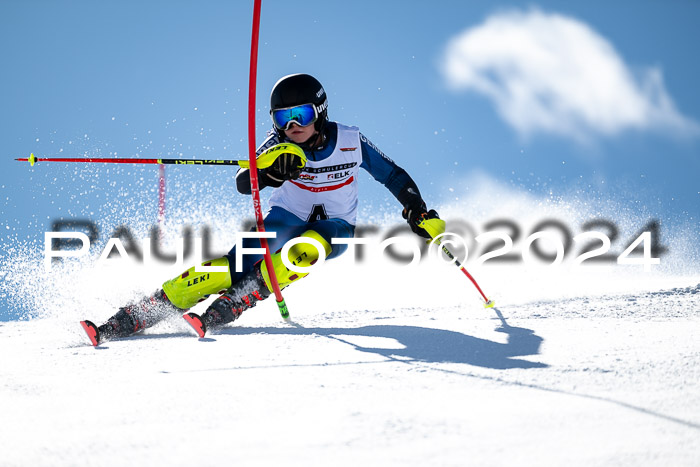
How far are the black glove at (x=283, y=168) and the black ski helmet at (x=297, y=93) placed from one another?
17.4 inches

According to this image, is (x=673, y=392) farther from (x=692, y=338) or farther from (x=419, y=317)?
(x=419, y=317)

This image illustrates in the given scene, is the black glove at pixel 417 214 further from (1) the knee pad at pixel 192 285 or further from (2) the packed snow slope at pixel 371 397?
(1) the knee pad at pixel 192 285

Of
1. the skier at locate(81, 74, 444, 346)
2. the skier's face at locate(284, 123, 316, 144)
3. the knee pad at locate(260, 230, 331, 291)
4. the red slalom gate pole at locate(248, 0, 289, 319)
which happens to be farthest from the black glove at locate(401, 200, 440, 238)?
the red slalom gate pole at locate(248, 0, 289, 319)

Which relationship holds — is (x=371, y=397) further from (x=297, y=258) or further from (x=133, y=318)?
(x=133, y=318)

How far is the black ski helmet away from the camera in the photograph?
4.14 meters

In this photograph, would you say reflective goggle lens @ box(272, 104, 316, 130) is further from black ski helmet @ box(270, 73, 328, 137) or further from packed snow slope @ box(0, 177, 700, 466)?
packed snow slope @ box(0, 177, 700, 466)

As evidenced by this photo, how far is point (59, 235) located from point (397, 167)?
2.66 meters

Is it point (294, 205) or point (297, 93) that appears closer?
point (297, 93)

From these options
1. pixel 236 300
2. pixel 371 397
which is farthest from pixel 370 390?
pixel 236 300

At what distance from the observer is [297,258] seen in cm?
409

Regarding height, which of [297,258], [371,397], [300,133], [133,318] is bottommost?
[371,397]

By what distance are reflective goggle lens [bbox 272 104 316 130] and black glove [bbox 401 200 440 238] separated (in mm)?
936

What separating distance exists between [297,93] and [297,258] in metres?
1.06

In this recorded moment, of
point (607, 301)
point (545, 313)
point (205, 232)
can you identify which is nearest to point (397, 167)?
point (545, 313)
